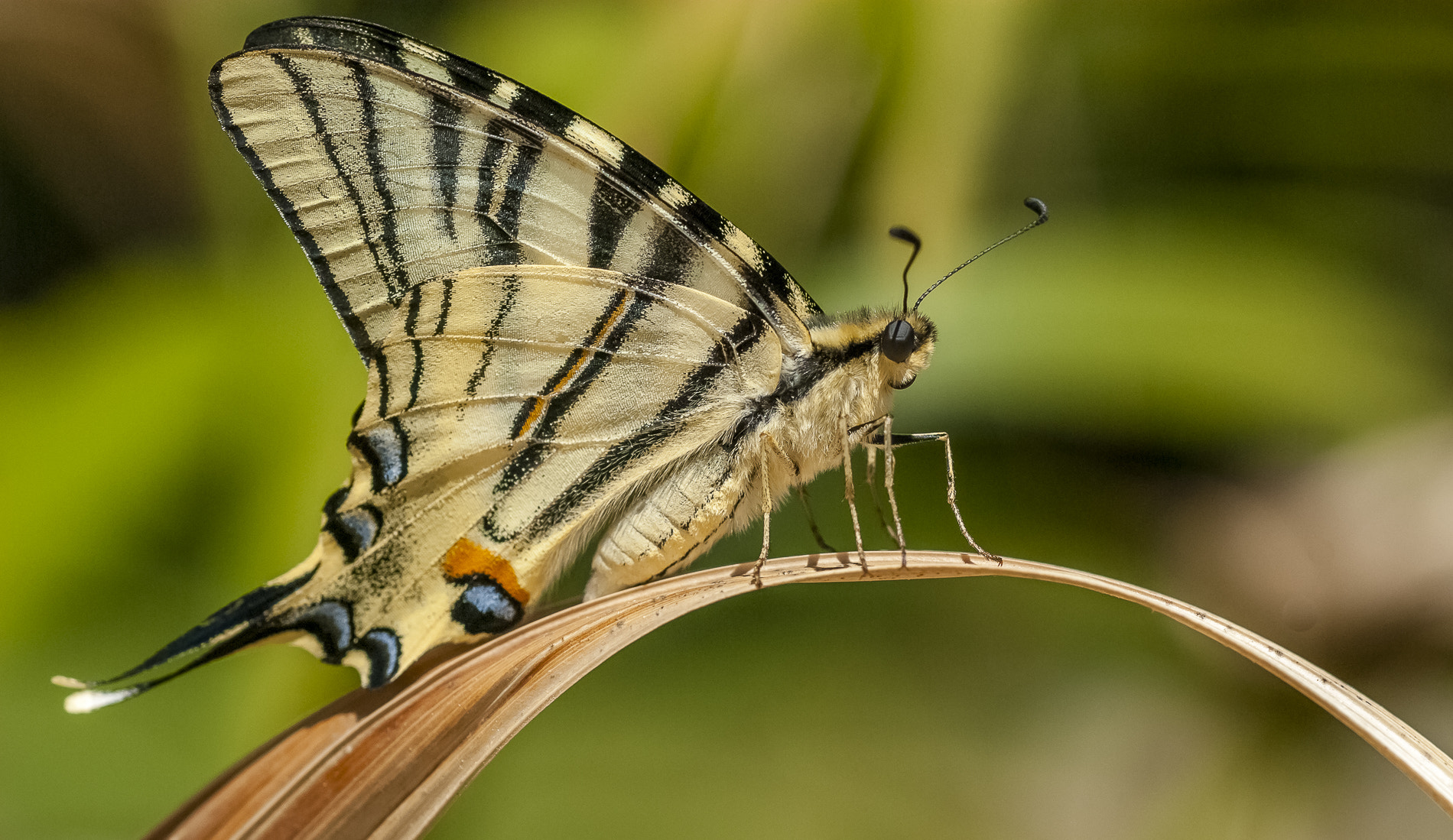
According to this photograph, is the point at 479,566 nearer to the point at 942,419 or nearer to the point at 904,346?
the point at 904,346

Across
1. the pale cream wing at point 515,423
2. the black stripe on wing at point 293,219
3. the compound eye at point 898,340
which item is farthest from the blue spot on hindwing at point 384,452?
the compound eye at point 898,340

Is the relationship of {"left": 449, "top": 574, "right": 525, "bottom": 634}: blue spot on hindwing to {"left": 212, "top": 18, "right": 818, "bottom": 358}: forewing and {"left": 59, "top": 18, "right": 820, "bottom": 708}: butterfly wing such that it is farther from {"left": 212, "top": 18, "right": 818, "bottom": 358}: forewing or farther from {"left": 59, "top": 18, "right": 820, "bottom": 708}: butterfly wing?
{"left": 212, "top": 18, "right": 818, "bottom": 358}: forewing

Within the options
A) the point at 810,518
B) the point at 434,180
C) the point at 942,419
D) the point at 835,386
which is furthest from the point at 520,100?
the point at 942,419

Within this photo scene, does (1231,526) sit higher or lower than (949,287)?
lower

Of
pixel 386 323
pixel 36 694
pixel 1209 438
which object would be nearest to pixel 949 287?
pixel 1209 438

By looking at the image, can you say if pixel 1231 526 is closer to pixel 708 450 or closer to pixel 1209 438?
pixel 1209 438

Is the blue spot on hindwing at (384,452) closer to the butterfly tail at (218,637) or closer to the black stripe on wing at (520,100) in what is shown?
the butterfly tail at (218,637)

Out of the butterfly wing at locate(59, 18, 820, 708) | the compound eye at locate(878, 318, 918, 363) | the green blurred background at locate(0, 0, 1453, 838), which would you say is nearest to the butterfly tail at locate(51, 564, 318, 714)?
the butterfly wing at locate(59, 18, 820, 708)
